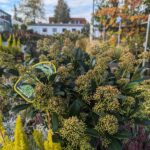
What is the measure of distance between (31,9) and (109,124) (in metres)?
46.9

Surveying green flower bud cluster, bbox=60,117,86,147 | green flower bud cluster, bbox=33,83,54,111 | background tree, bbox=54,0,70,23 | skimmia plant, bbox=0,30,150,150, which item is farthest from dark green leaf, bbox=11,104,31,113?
background tree, bbox=54,0,70,23

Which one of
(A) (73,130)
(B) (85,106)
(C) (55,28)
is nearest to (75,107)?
(B) (85,106)

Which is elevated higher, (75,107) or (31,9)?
(31,9)

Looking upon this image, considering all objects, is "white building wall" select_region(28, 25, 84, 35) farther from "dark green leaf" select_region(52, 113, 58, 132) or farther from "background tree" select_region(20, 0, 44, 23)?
"dark green leaf" select_region(52, 113, 58, 132)

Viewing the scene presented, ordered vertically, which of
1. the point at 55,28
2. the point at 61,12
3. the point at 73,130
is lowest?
the point at 73,130

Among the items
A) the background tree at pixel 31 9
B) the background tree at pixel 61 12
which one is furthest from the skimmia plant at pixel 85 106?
the background tree at pixel 61 12

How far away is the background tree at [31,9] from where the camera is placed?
45.5 meters

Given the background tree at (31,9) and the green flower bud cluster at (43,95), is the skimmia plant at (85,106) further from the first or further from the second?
the background tree at (31,9)

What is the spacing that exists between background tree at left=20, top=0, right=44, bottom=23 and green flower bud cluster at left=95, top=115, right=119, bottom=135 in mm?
46312

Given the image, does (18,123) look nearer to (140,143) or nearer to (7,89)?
(7,89)

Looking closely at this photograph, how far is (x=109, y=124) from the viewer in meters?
1.31

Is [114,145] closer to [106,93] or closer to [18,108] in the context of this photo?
[106,93]

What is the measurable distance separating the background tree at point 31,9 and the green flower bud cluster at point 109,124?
4631cm

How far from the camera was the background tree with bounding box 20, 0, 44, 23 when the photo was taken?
45500 mm
